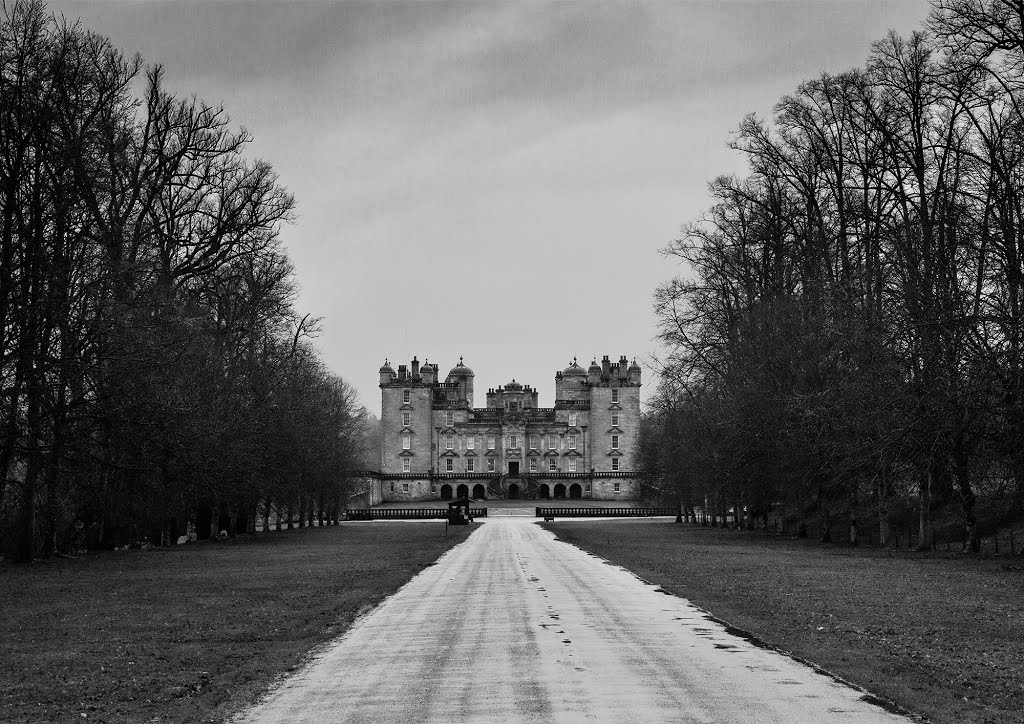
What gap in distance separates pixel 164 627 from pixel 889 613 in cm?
1068

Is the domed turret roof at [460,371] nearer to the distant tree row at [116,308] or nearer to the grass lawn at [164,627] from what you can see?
the distant tree row at [116,308]

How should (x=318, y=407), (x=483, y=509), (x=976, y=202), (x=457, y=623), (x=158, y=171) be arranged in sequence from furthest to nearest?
(x=483, y=509) → (x=318, y=407) → (x=158, y=171) → (x=976, y=202) → (x=457, y=623)

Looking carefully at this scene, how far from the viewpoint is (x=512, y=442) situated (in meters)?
132

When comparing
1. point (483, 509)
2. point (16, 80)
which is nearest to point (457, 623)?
point (16, 80)

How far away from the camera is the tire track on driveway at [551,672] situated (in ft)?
31.9

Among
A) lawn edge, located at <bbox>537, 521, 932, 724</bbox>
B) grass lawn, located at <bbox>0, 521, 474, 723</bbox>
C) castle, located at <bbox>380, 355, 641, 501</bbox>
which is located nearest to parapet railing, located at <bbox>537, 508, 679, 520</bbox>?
castle, located at <bbox>380, 355, 641, 501</bbox>

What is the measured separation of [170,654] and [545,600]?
290 inches

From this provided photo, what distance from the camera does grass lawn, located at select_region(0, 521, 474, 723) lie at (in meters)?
11.0

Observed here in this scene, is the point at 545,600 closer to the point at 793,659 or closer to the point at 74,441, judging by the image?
the point at 793,659

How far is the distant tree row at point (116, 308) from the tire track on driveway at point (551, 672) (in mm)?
11029

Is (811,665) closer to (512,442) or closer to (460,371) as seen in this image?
(512,442)

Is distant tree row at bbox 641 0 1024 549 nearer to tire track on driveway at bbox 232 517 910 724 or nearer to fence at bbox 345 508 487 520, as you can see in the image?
tire track on driveway at bbox 232 517 910 724

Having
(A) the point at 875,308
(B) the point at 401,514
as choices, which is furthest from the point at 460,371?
(A) the point at 875,308

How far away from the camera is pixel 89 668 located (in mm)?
12680
